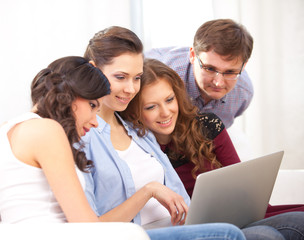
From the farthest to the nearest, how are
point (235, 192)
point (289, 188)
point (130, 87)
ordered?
point (289, 188), point (130, 87), point (235, 192)

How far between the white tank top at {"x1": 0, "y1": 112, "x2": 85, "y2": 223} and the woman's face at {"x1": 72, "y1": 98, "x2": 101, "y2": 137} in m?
0.12

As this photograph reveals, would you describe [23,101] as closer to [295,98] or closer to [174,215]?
[174,215]

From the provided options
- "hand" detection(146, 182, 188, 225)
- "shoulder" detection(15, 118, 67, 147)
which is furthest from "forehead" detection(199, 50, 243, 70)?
"shoulder" detection(15, 118, 67, 147)

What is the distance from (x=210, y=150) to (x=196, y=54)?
0.48 m

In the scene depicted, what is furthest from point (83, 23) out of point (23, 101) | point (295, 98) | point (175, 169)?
point (295, 98)

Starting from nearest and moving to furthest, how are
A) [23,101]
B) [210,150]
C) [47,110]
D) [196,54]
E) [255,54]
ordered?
[47,110], [210,150], [196,54], [23,101], [255,54]

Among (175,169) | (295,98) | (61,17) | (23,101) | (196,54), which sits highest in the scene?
(61,17)

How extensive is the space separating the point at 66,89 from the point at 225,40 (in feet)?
3.16

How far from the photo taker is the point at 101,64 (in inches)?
65.4

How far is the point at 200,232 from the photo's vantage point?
1024mm

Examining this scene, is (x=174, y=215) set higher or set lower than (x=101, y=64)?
lower

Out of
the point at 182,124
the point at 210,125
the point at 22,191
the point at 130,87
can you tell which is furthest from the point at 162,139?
Answer: the point at 22,191

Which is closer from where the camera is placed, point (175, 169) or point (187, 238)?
point (187, 238)

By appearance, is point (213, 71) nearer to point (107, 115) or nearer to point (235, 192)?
point (107, 115)
